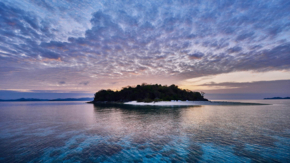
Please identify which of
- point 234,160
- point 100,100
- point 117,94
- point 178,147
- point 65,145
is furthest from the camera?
point 100,100

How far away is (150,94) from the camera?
124750mm

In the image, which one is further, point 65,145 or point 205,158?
point 65,145

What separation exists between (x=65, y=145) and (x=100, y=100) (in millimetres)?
164870

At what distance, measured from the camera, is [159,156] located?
11.1 m

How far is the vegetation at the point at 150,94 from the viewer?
119 m

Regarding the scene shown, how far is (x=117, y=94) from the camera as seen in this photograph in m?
157

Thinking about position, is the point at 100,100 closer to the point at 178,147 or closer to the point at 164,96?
the point at 164,96

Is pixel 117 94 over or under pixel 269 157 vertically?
over

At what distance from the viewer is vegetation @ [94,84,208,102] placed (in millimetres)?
119438

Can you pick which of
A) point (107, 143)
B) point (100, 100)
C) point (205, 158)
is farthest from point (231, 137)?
point (100, 100)

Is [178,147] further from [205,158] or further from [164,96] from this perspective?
[164,96]

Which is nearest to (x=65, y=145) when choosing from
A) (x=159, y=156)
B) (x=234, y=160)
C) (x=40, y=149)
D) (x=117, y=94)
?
(x=40, y=149)

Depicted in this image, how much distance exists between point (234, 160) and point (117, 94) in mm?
152949

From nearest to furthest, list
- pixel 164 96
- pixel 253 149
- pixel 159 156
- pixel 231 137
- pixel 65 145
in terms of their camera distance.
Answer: pixel 159 156, pixel 253 149, pixel 65 145, pixel 231 137, pixel 164 96
